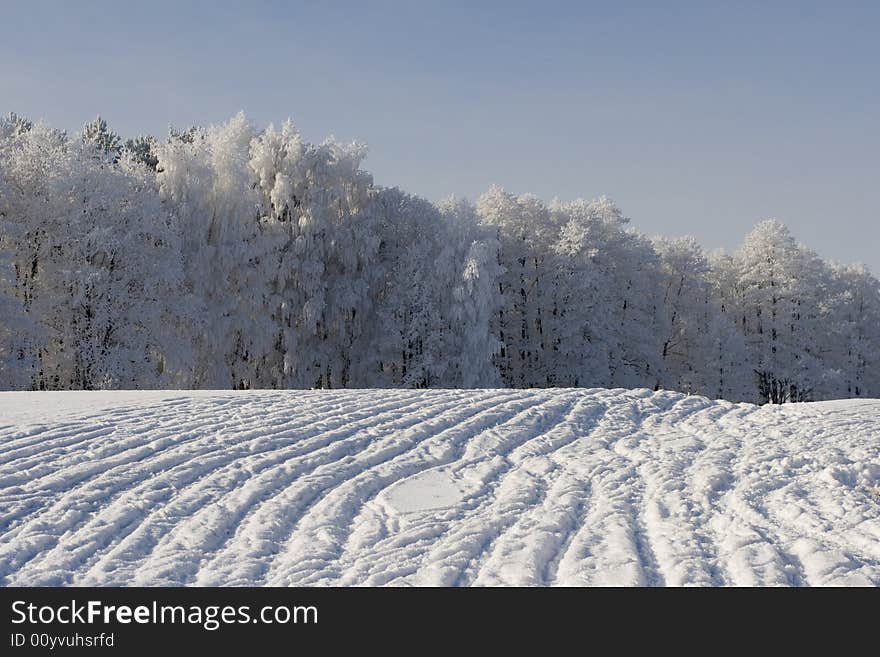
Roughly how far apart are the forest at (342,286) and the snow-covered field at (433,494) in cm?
1522

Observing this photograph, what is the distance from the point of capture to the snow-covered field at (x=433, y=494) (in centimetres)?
673

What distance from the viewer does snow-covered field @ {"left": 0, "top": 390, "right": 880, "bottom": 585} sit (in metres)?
6.73

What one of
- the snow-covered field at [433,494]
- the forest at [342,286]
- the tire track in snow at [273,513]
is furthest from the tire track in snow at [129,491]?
the forest at [342,286]

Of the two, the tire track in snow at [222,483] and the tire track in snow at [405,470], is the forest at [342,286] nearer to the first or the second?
the tire track in snow at [222,483]

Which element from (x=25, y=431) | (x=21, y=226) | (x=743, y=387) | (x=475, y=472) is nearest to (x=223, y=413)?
(x=25, y=431)

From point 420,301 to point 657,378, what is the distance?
41.9 feet

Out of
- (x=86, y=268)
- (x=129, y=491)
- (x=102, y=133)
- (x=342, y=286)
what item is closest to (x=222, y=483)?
(x=129, y=491)

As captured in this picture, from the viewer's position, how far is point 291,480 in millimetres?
8969

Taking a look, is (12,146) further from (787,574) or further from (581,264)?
(787,574)

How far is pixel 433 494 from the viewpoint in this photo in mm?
8664

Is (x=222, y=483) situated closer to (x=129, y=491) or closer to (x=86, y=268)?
(x=129, y=491)

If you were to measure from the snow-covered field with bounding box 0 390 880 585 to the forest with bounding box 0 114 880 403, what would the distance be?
1522cm

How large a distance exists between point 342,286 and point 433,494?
2514cm

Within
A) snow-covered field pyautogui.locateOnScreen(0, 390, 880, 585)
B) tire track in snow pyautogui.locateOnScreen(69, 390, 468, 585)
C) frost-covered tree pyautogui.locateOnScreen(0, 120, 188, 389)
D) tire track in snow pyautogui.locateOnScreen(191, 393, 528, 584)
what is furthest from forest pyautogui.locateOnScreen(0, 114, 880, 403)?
tire track in snow pyautogui.locateOnScreen(191, 393, 528, 584)
